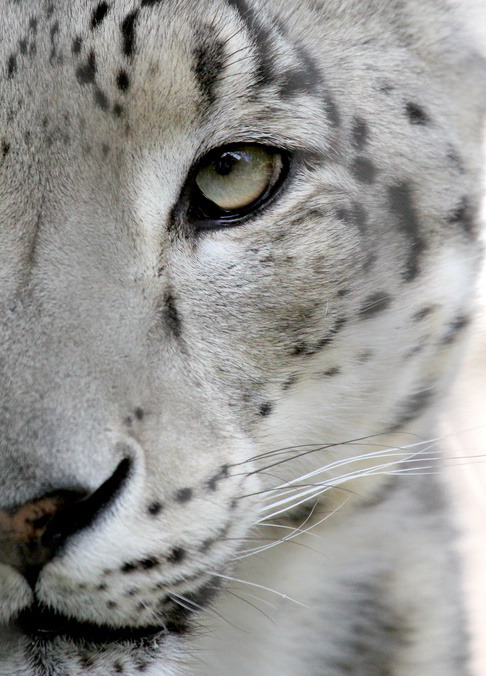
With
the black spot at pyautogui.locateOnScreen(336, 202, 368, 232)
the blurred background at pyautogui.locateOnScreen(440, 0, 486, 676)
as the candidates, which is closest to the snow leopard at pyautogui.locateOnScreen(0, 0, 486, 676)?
the black spot at pyautogui.locateOnScreen(336, 202, 368, 232)

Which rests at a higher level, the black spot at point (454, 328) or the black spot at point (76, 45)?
the black spot at point (454, 328)

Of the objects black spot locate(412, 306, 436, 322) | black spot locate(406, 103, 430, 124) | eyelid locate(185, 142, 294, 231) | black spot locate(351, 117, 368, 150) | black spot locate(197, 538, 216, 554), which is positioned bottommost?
black spot locate(197, 538, 216, 554)

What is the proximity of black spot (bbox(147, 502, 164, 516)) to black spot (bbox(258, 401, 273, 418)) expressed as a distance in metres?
0.22

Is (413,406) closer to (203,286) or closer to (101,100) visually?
(203,286)

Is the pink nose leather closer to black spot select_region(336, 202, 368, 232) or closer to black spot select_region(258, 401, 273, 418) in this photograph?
black spot select_region(258, 401, 273, 418)

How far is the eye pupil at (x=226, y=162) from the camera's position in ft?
3.75

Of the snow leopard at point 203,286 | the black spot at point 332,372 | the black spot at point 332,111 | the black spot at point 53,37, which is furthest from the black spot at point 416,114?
the black spot at point 53,37

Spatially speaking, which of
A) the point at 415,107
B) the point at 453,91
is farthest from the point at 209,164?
the point at 453,91

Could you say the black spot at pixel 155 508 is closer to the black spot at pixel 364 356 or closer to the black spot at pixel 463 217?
the black spot at pixel 364 356

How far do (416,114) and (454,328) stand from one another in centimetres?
31

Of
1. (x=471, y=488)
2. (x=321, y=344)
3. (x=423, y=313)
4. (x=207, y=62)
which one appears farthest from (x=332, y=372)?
(x=471, y=488)

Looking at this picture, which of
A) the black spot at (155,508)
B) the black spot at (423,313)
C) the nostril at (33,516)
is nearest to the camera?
the nostril at (33,516)

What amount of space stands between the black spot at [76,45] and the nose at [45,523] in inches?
19.8

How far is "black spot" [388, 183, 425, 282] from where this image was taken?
1.23 meters
